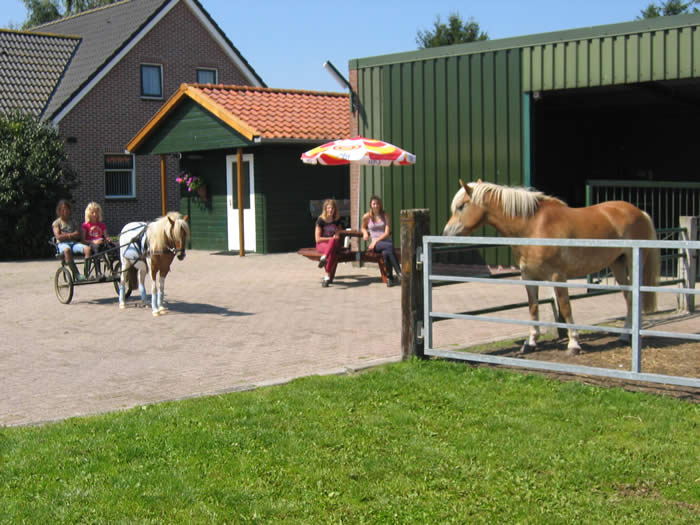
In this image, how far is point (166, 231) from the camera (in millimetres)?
11367

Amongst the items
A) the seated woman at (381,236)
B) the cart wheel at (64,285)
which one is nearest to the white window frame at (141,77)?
the seated woman at (381,236)

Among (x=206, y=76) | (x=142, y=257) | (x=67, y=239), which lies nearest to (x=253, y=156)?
(x=67, y=239)

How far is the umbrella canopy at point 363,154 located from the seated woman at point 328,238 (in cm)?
90

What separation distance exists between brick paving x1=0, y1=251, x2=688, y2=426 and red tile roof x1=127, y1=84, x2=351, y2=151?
5.58 metres

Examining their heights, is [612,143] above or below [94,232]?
above

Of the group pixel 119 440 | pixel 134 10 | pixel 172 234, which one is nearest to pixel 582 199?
pixel 172 234

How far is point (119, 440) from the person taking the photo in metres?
5.34

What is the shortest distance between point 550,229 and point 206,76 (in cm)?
2594

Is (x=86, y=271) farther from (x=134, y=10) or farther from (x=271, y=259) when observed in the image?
(x=134, y=10)

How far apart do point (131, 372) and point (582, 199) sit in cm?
1497

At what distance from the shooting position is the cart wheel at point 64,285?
1270 cm

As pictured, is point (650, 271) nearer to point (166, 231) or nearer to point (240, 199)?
point (166, 231)

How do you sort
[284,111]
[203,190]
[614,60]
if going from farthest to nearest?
[203,190] → [284,111] → [614,60]

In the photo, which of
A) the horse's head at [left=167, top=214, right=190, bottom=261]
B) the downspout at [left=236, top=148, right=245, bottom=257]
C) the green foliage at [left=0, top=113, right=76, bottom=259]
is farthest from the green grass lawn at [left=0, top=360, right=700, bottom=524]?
the green foliage at [left=0, top=113, right=76, bottom=259]
